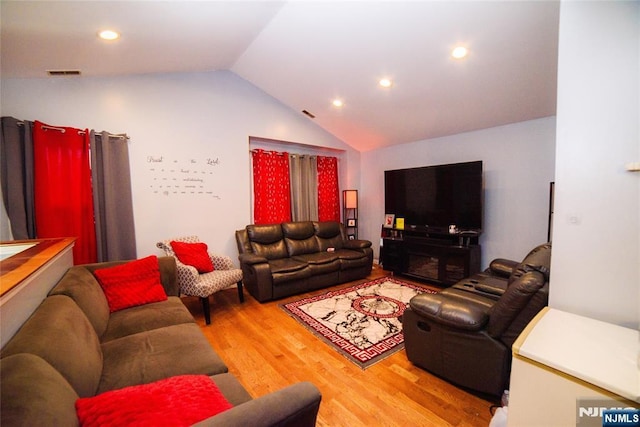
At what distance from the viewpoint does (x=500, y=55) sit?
2.39 metres

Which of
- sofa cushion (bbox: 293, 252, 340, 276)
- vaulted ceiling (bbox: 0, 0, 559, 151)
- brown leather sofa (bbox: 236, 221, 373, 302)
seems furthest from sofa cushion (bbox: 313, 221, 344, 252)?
vaulted ceiling (bbox: 0, 0, 559, 151)

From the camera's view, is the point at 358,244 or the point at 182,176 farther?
the point at 358,244

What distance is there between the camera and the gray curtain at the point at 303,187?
461 centimetres

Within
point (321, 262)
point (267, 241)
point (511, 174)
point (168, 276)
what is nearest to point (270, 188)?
point (267, 241)

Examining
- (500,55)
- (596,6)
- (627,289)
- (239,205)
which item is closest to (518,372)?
(627,289)

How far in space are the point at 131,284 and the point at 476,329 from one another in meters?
2.65

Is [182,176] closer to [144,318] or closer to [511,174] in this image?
[144,318]

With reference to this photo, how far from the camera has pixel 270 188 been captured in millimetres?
4367

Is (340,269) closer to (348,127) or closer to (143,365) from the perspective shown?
(348,127)

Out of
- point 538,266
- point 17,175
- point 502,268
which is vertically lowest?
point 502,268

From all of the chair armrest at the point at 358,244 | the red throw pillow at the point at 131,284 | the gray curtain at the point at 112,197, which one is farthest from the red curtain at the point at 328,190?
the red throw pillow at the point at 131,284

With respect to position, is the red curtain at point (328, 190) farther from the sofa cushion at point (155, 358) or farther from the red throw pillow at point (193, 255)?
the sofa cushion at point (155, 358)

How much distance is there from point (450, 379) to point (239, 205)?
10.9 ft

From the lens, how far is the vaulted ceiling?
192 cm
